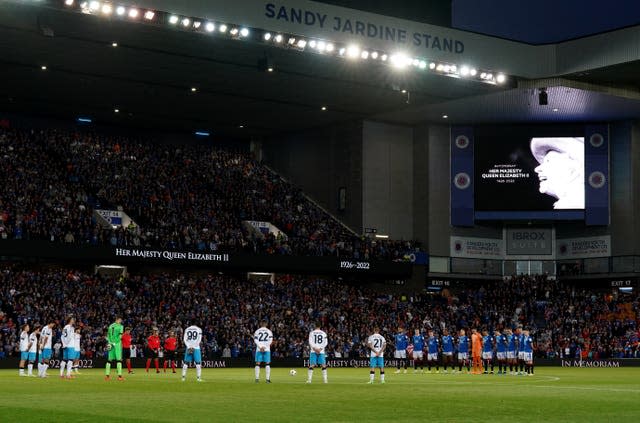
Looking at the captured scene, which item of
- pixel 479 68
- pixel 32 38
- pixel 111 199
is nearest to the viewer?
pixel 32 38

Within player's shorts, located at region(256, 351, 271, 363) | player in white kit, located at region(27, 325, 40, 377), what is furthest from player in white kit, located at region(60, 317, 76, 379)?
player's shorts, located at region(256, 351, 271, 363)

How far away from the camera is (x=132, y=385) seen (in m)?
30.5

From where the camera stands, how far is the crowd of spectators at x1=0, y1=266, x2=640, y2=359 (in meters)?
51.4

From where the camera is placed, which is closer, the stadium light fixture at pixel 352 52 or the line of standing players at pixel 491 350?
the line of standing players at pixel 491 350

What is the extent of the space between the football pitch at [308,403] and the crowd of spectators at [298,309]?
2098 centimetres

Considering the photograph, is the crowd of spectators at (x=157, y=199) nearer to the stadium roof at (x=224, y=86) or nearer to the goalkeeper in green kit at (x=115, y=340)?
the stadium roof at (x=224, y=86)

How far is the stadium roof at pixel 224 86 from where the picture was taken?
166ft

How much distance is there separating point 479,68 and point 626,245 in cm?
1988

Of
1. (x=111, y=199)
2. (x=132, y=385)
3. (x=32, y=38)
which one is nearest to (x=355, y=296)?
(x=111, y=199)

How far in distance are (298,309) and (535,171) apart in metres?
20.0

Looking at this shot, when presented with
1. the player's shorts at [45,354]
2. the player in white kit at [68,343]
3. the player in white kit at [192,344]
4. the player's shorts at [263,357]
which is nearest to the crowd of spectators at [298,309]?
the player's shorts at [45,354]

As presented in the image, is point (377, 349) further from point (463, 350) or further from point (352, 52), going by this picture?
point (352, 52)

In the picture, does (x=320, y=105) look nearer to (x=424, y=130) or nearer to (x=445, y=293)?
→ (x=424, y=130)

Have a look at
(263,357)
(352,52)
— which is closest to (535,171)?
(352,52)
